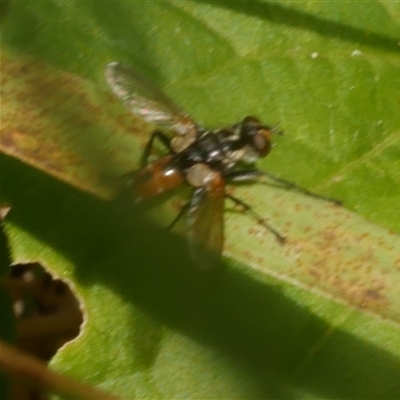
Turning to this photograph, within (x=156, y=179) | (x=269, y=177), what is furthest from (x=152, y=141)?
(x=269, y=177)

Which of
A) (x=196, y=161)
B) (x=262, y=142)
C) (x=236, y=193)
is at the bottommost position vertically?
(x=196, y=161)

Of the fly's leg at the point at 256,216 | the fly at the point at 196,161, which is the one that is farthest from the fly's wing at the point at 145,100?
the fly's leg at the point at 256,216

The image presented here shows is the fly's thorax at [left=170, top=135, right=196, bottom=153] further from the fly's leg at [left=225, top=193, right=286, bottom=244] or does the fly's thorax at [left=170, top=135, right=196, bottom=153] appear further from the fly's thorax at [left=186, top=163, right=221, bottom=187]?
the fly's leg at [left=225, top=193, right=286, bottom=244]

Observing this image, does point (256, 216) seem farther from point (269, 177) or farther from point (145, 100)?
point (145, 100)

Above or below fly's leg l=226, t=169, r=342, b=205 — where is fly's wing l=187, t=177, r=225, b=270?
below

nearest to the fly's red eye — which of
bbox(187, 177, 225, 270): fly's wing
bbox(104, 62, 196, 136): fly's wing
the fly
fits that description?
the fly

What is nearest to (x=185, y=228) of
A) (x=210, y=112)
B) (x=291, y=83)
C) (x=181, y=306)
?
(x=181, y=306)
